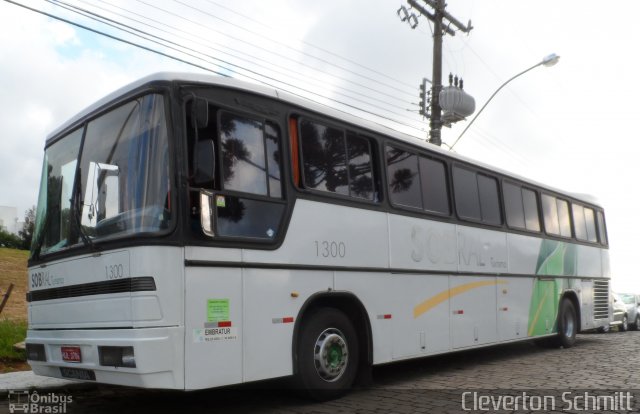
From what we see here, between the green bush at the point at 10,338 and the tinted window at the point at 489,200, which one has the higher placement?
the tinted window at the point at 489,200

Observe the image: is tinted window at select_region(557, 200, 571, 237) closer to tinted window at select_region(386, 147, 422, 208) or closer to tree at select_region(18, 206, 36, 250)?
tinted window at select_region(386, 147, 422, 208)

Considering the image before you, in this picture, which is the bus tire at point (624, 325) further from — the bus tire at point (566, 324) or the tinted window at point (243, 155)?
the tinted window at point (243, 155)

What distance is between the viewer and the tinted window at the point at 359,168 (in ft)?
26.1

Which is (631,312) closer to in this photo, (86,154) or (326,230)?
(326,230)

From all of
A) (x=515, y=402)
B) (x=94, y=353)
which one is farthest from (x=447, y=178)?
(x=94, y=353)

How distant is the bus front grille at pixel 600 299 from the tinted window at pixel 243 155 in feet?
39.0

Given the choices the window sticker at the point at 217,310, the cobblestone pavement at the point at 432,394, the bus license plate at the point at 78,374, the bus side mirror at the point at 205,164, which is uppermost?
the bus side mirror at the point at 205,164

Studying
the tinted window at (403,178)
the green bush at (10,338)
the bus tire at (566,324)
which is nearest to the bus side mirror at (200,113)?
the tinted window at (403,178)

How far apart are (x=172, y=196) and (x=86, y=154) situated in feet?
4.90

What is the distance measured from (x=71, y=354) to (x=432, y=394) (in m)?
4.26

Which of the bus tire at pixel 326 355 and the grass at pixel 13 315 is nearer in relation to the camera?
the bus tire at pixel 326 355

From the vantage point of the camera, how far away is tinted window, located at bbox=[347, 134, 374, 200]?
7965 millimetres

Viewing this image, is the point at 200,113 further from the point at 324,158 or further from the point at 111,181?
the point at 324,158

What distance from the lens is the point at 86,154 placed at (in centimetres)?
655
